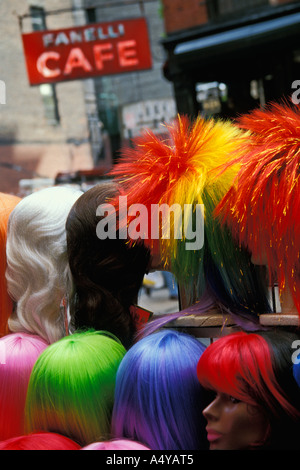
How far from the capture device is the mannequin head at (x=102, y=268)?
129cm

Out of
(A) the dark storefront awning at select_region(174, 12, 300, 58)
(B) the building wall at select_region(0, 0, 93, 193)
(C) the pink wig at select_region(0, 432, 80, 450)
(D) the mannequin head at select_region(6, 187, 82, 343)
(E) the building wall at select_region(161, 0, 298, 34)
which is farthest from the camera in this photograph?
(B) the building wall at select_region(0, 0, 93, 193)

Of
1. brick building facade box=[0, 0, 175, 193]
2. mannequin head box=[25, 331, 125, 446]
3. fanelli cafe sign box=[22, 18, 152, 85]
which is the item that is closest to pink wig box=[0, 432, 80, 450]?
mannequin head box=[25, 331, 125, 446]

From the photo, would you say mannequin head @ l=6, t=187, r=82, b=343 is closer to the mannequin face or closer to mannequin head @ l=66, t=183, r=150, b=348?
mannequin head @ l=66, t=183, r=150, b=348

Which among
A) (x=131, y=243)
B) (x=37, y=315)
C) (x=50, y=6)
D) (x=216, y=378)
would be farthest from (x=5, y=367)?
(x=50, y=6)

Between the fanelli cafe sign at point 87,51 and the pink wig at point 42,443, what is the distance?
20.7 feet

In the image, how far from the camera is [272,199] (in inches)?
39.8

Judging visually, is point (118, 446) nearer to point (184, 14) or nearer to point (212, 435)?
point (212, 435)

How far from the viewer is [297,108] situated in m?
1.10

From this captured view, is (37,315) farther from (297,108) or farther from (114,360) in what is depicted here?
(297,108)

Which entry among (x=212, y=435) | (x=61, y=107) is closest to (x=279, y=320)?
(x=212, y=435)

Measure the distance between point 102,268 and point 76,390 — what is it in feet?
0.94

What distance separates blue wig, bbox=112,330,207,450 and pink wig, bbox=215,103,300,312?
0.82 ft

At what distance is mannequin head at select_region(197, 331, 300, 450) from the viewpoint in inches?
37.6

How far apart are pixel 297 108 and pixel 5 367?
0.87 metres
